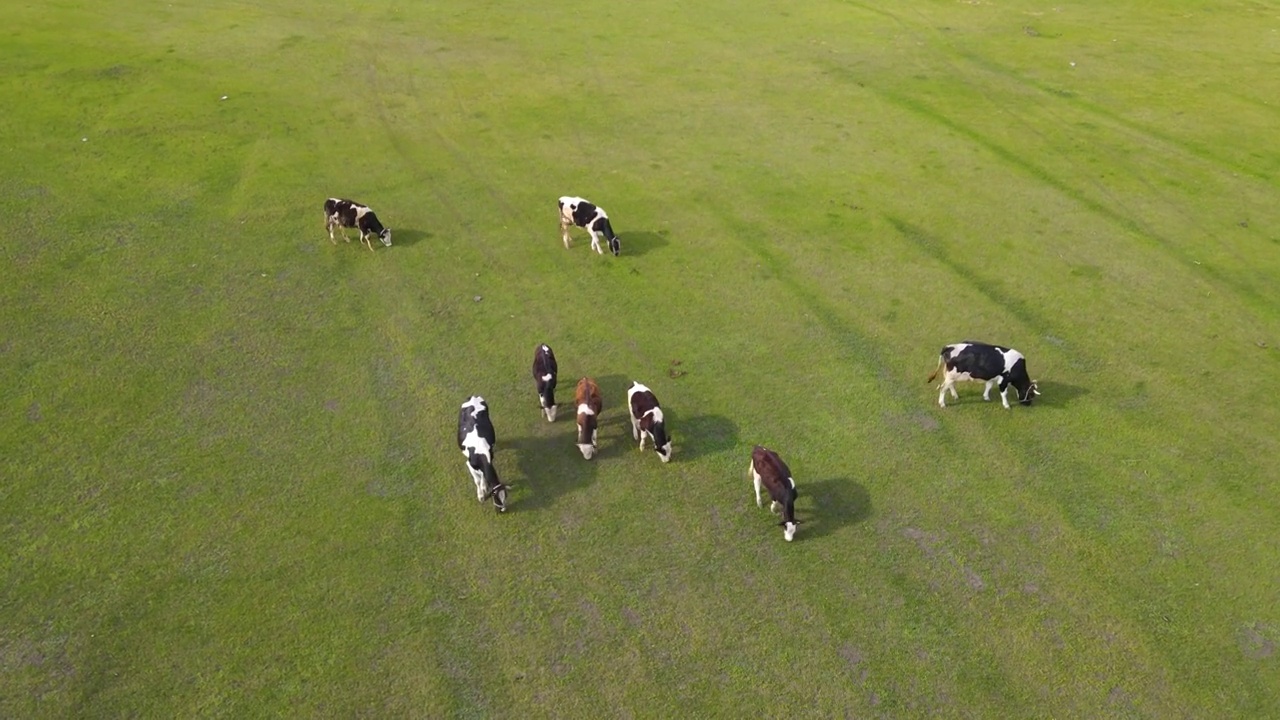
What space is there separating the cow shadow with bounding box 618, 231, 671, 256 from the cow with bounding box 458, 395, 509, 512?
512 cm

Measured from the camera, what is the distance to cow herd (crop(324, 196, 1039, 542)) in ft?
28.5

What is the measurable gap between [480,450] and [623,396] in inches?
92.5

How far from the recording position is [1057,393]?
1069cm

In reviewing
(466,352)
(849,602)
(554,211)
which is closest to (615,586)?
(849,602)

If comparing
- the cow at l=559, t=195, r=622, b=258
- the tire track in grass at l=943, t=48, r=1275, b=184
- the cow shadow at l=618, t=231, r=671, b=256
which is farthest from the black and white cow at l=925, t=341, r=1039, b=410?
the tire track in grass at l=943, t=48, r=1275, b=184

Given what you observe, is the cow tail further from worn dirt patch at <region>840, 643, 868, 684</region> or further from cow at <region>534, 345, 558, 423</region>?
cow at <region>534, 345, 558, 423</region>

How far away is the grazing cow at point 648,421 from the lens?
933 cm

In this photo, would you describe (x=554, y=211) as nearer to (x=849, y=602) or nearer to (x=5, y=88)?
(x=849, y=602)

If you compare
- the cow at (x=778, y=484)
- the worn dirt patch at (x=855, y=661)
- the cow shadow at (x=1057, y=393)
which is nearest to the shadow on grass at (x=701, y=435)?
the cow at (x=778, y=484)

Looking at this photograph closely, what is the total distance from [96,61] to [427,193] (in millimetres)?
11373

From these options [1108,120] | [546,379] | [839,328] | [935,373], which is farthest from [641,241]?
[1108,120]

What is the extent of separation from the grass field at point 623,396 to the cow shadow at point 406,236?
0.11m

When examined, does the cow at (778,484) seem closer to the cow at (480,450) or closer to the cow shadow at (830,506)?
the cow shadow at (830,506)

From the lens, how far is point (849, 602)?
8.00m
